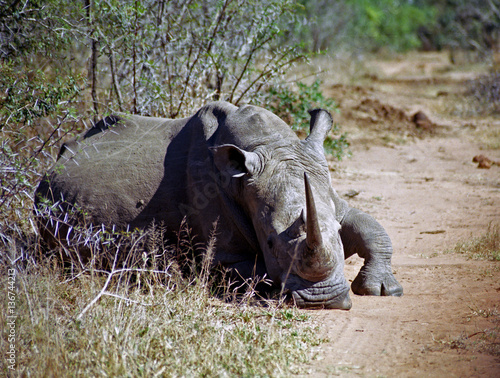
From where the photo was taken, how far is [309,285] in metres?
4.50

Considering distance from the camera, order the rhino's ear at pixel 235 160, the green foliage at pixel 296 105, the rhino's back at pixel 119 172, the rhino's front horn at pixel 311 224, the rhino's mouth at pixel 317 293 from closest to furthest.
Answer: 1. the rhino's front horn at pixel 311 224
2. the rhino's mouth at pixel 317 293
3. the rhino's ear at pixel 235 160
4. the rhino's back at pixel 119 172
5. the green foliage at pixel 296 105

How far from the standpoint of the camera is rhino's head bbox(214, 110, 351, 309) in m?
4.35

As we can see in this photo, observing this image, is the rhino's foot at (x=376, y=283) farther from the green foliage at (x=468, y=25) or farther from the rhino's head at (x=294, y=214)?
the green foliage at (x=468, y=25)

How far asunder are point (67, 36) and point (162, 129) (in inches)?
55.7

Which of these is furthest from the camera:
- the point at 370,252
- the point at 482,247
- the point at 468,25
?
the point at 468,25

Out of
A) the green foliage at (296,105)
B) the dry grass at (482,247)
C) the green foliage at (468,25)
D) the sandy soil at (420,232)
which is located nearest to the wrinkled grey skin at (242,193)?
the sandy soil at (420,232)

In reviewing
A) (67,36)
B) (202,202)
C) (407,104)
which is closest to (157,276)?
(202,202)

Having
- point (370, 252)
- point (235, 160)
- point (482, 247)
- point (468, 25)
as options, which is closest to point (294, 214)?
point (235, 160)

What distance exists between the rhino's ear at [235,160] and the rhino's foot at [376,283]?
135 cm

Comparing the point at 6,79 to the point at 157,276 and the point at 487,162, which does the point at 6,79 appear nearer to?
the point at 157,276

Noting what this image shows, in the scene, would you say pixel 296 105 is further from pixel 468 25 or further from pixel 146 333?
pixel 468 25

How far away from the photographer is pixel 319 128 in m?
5.52

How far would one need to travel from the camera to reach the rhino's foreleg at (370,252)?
5027 millimetres

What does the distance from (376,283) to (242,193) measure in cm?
140
